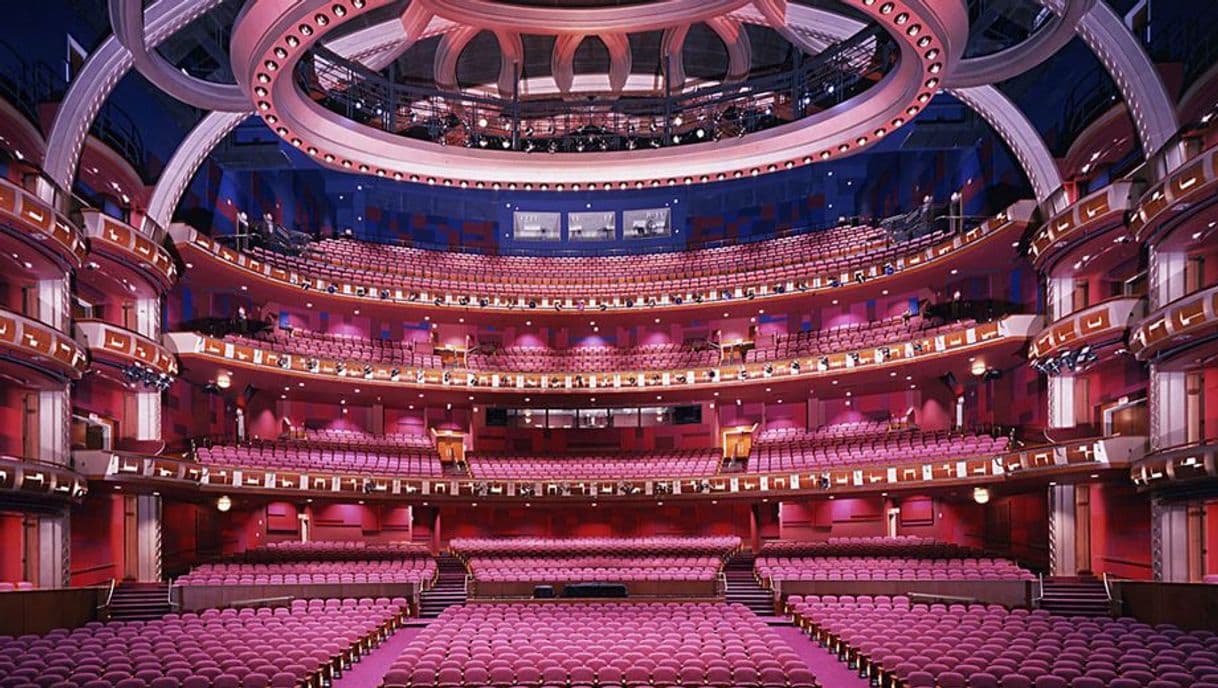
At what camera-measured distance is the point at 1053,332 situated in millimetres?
20281

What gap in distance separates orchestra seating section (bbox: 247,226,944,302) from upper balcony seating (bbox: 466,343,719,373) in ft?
8.22

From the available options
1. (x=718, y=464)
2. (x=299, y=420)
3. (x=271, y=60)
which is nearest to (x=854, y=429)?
(x=718, y=464)

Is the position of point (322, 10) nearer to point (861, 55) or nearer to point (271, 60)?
point (271, 60)

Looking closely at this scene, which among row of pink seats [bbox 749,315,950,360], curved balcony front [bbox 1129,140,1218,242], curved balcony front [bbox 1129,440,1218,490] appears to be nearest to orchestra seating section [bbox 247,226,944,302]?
row of pink seats [bbox 749,315,950,360]

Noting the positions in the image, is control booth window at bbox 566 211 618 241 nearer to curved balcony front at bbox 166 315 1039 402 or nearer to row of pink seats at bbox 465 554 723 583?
curved balcony front at bbox 166 315 1039 402

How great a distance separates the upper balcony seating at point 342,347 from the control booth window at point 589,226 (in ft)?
28.3

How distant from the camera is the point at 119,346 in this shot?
64.7ft

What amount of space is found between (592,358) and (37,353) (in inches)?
762

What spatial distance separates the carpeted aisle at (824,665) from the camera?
12852 mm

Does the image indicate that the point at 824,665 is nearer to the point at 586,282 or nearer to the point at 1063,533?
the point at 1063,533

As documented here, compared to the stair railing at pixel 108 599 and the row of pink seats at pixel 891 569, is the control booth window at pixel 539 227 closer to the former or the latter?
the row of pink seats at pixel 891 569

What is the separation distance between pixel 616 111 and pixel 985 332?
11491mm

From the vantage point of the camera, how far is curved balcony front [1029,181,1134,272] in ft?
60.2

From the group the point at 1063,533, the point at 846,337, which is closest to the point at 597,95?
the point at 846,337
